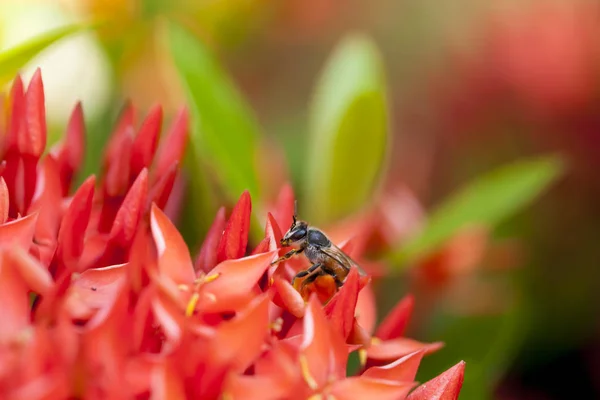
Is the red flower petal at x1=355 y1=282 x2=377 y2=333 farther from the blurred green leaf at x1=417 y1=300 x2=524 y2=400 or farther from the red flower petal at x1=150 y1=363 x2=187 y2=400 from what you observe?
the red flower petal at x1=150 y1=363 x2=187 y2=400

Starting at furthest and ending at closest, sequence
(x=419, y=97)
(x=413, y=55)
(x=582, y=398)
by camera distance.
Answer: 1. (x=413, y=55)
2. (x=419, y=97)
3. (x=582, y=398)

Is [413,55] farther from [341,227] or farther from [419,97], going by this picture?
[341,227]

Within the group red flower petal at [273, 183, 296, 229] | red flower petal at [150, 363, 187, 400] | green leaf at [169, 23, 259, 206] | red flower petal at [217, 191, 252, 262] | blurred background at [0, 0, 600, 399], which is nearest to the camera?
red flower petal at [150, 363, 187, 400]

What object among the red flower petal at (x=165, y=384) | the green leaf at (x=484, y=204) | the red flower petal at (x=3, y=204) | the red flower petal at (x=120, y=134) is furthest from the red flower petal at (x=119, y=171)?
the green leaf at (x=484, y=204)

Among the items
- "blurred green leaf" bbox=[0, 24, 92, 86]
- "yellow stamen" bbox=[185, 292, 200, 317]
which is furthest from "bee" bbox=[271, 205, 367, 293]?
"blurred green leaf" bbox=[0, 24, 92, 86]

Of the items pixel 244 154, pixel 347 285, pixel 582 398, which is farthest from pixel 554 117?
pixel 347 285

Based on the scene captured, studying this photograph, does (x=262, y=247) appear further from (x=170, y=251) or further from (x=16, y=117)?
(x=16, y=117)

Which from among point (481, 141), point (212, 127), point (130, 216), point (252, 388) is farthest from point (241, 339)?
point (481, 141)
